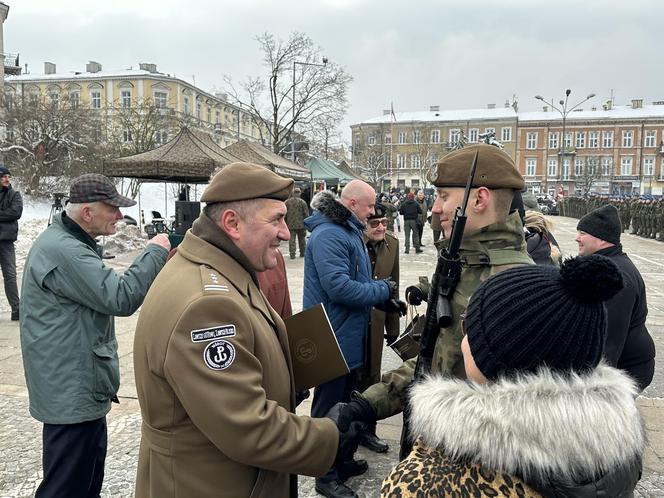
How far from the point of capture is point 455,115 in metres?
78.4

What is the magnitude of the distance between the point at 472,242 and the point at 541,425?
1151 millimetres

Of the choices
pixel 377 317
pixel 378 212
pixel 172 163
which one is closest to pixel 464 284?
pixel 377 317

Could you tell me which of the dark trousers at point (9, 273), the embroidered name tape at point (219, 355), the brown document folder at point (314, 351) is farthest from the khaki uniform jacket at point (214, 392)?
the dark trousers at point (9, 273)

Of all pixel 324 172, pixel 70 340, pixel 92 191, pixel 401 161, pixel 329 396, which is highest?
pixel 401 161

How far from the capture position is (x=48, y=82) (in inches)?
2621

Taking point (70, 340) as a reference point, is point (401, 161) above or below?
above

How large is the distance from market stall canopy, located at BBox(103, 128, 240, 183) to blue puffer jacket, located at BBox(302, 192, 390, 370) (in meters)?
8.04

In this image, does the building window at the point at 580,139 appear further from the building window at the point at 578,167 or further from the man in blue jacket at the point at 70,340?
the man in blue jacket at the point at 70,340

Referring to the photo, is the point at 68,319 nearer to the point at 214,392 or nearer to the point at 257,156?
the point at 214,392

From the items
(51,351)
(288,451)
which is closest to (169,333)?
(288,451)

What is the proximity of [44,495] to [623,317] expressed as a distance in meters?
3.26

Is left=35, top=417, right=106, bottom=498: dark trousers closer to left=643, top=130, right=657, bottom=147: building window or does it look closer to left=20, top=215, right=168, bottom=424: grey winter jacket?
left=20, top=215, right=168, bottom=424: grey winter jacket

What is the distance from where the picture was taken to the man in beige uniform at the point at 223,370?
1527mm

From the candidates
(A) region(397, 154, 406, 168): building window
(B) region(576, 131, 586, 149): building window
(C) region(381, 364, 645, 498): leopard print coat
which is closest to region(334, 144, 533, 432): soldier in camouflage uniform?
(C) region(381, 364, 645, 498): leopard print coat
